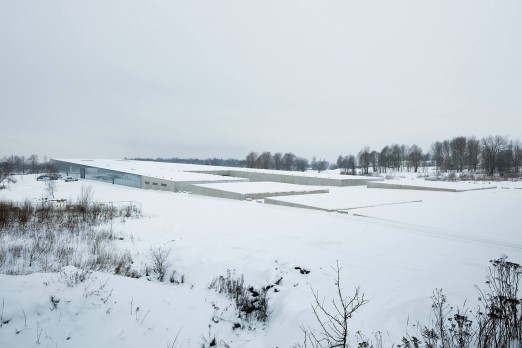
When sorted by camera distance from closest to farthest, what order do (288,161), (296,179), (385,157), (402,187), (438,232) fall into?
(438,232)
(402,187)
(296,179)
(385,157)
(288,161)

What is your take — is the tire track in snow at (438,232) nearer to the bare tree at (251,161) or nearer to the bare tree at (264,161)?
the bare tree at (264,161)

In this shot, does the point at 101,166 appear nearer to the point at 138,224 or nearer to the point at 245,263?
the point at 138,224

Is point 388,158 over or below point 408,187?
over

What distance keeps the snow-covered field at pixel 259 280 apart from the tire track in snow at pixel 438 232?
0.16 feet

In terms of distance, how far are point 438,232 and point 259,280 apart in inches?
378

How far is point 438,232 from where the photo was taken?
13570 mm

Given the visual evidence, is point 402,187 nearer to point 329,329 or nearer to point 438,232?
Result: point 438,232

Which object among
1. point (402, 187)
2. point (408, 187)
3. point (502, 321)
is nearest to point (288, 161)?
point (402, 187)

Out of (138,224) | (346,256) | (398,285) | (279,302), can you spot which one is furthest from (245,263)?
(138,224)

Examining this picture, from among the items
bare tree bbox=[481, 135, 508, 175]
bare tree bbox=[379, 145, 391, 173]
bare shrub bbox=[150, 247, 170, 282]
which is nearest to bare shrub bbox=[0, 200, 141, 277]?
bare shrub bbox=[150, 247, 170, 282]

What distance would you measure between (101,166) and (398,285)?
54.3m

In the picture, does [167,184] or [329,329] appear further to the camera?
[167,184]

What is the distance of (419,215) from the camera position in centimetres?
1786

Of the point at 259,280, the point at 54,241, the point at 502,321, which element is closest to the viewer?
the point at 502,321
